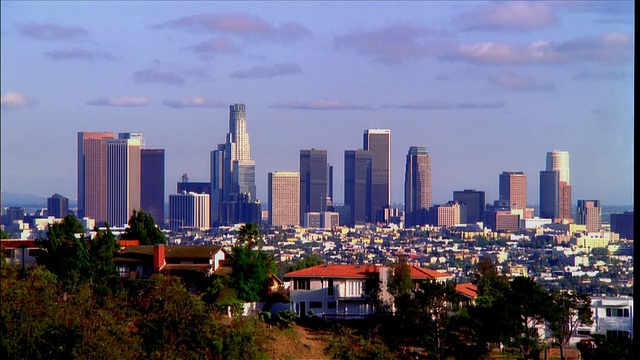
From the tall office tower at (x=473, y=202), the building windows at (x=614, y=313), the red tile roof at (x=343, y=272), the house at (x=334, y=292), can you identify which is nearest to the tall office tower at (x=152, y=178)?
the tall office tower at (x=473, y=202)

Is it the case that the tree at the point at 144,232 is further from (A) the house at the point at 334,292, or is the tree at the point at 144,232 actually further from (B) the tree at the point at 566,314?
(B) the tree at the point at 566,314

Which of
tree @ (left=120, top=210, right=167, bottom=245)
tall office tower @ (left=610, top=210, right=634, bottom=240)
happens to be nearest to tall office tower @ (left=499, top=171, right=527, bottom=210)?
tall office tower @ (left=610, top=210, right=634, bottom=240)

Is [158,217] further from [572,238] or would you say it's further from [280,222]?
[572,238]

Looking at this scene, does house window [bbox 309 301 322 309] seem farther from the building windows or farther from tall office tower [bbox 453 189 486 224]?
tall office tower [bbox 453 189 486 224]

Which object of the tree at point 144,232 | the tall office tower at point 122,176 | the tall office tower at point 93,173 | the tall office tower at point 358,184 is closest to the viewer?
the tree at point 144,232

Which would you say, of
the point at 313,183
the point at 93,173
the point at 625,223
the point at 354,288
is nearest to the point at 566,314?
the point at 354,288
